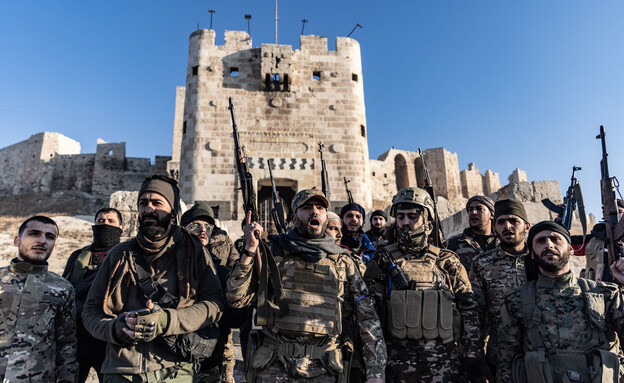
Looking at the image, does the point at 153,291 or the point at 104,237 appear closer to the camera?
the point at 153,291

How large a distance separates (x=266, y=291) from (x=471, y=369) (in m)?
1.61

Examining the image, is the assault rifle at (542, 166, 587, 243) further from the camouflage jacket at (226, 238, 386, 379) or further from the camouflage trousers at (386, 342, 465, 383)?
the camouflage jacket at (226, 238, 386, 379)

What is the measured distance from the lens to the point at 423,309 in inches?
117

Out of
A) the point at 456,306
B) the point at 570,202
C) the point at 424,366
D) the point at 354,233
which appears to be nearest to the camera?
the point at 424,366

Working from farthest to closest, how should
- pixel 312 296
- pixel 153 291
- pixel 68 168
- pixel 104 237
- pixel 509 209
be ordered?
pixel 68 168 < pixel 104 237 < pixel 509 209 < pixel 312 296 < pixel 153 291

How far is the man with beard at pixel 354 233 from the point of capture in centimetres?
444

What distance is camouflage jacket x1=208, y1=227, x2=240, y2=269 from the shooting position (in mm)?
4328

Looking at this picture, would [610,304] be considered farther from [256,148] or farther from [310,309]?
[256,148]

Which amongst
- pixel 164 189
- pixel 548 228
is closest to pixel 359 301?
pixel 548 228

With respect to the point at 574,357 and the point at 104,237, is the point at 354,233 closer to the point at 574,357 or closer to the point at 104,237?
the point at 574,357

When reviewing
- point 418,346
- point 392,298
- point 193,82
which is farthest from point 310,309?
point 193,82

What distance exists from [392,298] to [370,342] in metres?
0.44

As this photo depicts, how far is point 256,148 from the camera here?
46.9ft

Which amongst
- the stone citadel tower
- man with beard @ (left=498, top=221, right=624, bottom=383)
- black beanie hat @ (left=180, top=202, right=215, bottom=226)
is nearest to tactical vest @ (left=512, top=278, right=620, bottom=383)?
man with beard @ (left=498, top=221, right=624, bottom=383)
